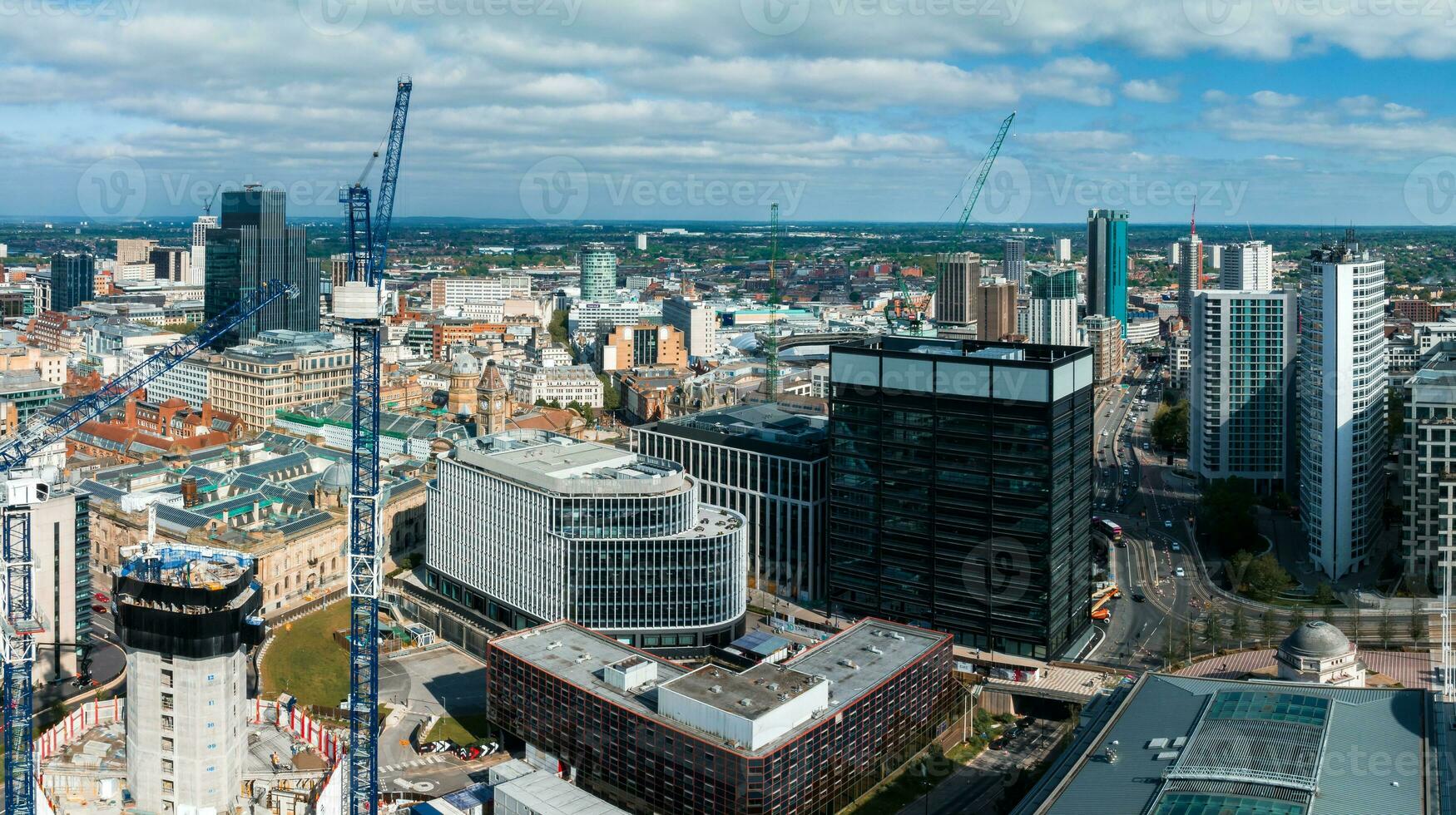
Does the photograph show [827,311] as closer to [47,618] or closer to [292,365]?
[292,365]

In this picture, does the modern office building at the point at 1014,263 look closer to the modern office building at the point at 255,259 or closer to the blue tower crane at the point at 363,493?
the modern office building at the point at 255,259

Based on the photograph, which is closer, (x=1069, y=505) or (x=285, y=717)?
(x=285, y=717)

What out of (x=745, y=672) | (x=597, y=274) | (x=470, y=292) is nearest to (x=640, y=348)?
(x=597, y=274)

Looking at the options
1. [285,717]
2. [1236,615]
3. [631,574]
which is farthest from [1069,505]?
[285,717]

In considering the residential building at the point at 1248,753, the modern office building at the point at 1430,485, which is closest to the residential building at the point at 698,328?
the modern office building at the point at 1430,485

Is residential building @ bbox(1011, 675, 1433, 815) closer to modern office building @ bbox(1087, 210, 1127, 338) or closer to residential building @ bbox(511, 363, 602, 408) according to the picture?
residential building @ bbox(511, 363, 602, 408)

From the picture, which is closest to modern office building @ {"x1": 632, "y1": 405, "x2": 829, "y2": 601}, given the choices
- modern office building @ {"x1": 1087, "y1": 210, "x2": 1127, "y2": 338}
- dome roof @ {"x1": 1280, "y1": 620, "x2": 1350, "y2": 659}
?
dome roof @ {"x1": 1280, "y1": 620, "x2": 1350, "y2": 659}
